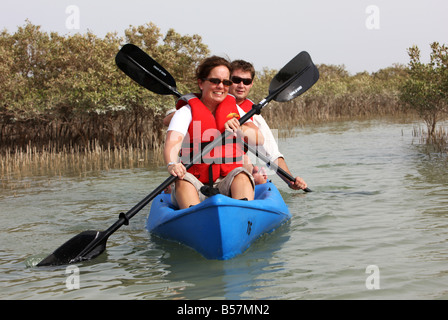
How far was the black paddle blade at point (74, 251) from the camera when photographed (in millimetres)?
4406

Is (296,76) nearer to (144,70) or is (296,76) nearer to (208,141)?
(144,70)

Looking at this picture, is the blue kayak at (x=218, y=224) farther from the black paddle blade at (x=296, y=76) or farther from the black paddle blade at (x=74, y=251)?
the black paddle blade at (x=296, y=76)

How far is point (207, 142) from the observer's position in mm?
4691

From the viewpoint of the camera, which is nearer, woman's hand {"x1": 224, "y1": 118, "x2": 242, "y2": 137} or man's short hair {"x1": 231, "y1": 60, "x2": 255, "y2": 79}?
woman's hand {"x1": 224, "y1": 118, "x2": 242, "y2": 137}

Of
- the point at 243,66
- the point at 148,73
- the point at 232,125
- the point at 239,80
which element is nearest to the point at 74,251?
the point at 232,125

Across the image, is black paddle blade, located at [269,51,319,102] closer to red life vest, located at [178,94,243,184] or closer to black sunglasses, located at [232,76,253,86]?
black sunglasses, located at [232,76,253,86]

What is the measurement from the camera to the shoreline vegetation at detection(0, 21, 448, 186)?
41.8 feet

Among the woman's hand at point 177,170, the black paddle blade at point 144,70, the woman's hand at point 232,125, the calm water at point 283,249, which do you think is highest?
the black paddle blade at point 144,70

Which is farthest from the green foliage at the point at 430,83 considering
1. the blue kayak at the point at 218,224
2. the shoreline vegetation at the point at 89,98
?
the blue kayak at the point at 218,224

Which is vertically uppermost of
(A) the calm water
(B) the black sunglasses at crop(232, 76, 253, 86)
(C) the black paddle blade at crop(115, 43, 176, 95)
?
(C) the black paddle blade at crop(115, 43, 176, 95)

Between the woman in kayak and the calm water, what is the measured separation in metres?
0.53

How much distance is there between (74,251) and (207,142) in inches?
56.5

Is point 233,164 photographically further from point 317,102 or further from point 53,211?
point 317,102

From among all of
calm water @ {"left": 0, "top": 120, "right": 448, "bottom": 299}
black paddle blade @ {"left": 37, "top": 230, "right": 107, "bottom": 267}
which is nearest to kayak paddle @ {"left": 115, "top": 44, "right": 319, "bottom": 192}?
calm water @ {"left": 0, "top": 120, "right": 448, "bottom": 299}
